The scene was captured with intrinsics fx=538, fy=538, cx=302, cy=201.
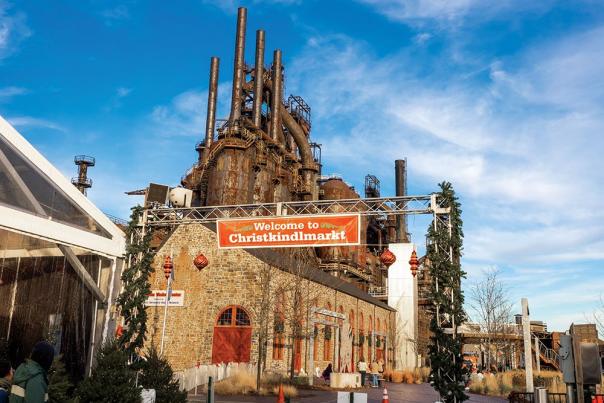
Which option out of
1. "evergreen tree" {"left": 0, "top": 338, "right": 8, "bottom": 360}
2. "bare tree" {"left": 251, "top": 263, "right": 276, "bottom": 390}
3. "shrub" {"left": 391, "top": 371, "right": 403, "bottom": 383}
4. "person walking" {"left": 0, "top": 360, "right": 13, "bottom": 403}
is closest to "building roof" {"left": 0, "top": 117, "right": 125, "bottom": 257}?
→ "evergreen tree" {"left": 0, "top": 338, "right": 8, "bottom": 360}

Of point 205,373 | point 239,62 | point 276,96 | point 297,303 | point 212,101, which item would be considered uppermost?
point 239,62

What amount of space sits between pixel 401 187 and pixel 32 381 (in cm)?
6268

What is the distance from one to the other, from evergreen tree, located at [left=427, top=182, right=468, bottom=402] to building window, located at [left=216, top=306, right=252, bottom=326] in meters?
12.3

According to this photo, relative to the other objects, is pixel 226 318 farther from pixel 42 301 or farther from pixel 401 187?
pixel 401 187

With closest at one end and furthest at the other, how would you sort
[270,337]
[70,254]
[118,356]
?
[118,356]
[70,254]
[270,337]

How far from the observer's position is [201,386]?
812 inches

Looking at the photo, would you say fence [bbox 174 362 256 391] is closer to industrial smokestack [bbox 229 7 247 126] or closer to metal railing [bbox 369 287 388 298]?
industrial smokestack [bbox 229 7 247 126]

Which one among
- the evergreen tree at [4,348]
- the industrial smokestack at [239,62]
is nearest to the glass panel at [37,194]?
the evergreen tree at [4,348]

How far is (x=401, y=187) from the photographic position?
6612cm

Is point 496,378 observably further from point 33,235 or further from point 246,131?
point 246,131

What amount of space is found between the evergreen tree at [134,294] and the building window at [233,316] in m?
8.22

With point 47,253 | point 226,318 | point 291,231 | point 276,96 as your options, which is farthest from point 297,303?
point 276,96

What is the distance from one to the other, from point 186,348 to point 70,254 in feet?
45.6

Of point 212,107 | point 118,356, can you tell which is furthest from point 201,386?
point 212,107
